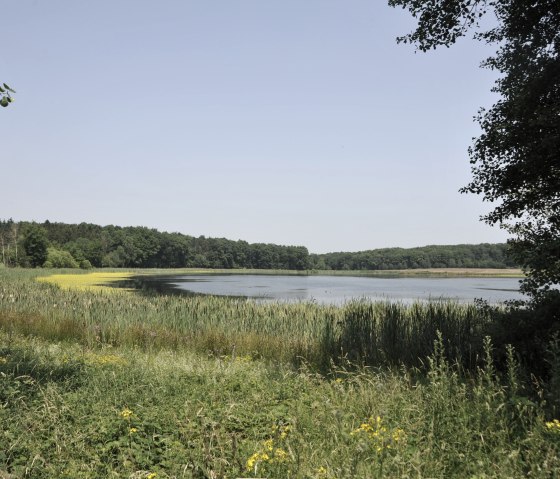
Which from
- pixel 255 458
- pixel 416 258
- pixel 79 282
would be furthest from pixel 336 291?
pixel 416 258

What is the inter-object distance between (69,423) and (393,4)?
957 cm

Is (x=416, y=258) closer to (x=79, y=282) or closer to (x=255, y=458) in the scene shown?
(x=79, y=282)

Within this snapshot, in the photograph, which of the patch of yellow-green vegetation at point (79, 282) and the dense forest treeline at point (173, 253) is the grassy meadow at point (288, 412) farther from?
the dense forest treeline at point (173, 253)

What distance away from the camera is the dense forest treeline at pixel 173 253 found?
87562 millimetres

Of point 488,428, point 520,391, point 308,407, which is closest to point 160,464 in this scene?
point 308,407

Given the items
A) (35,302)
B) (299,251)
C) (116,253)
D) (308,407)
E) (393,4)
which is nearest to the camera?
(308,407)

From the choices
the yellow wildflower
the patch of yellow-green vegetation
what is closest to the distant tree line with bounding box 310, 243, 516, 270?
the patch of yellow-green vegetation

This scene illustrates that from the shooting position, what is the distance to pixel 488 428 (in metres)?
3.59

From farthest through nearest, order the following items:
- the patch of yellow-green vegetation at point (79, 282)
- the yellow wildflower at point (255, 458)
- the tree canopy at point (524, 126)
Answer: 1. the patch of yellow-green vegetation at point (79, 282)
2. the tree canopy at point (524, 126)
3. the yellow wildflower at point (255, 458)

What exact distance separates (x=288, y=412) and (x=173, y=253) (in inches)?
5293

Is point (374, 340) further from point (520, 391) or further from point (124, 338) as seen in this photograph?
point (124, 338)

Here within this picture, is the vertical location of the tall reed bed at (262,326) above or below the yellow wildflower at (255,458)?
below

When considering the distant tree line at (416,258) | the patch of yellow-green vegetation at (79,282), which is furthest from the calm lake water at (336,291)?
the distant tree line at (416,258)

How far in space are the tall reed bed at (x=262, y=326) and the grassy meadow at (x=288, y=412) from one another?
64 mm
